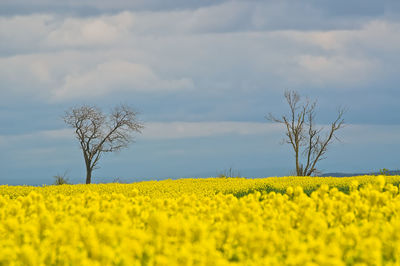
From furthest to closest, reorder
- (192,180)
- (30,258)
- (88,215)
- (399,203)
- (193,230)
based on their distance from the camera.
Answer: (192,180) < (399,203) < (88,215) < (193,230) < (30,258)

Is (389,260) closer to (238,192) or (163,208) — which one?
(163,208)

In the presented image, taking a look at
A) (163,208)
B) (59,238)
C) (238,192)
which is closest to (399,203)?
(163,208)

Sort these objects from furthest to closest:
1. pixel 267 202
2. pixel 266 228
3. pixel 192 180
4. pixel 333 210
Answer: pixel 192 180 < pixel 267 202 < pixel 333 210 < pixel 266 228

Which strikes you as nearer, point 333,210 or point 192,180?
point 333,210

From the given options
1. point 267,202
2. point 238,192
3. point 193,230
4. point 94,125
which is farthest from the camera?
point 94,125

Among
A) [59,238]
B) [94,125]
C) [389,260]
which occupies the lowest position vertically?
[389,260]

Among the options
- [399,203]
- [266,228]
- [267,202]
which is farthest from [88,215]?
[399,203]

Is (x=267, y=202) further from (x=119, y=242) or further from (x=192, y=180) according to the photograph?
(x=192, y=180)

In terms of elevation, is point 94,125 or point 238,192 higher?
point 94,125

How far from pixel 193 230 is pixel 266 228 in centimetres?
106

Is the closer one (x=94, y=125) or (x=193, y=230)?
(x=193, y=230)

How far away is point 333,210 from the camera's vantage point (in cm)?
685

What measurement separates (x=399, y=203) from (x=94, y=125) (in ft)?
94.6

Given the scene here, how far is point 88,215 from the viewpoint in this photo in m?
6.32
